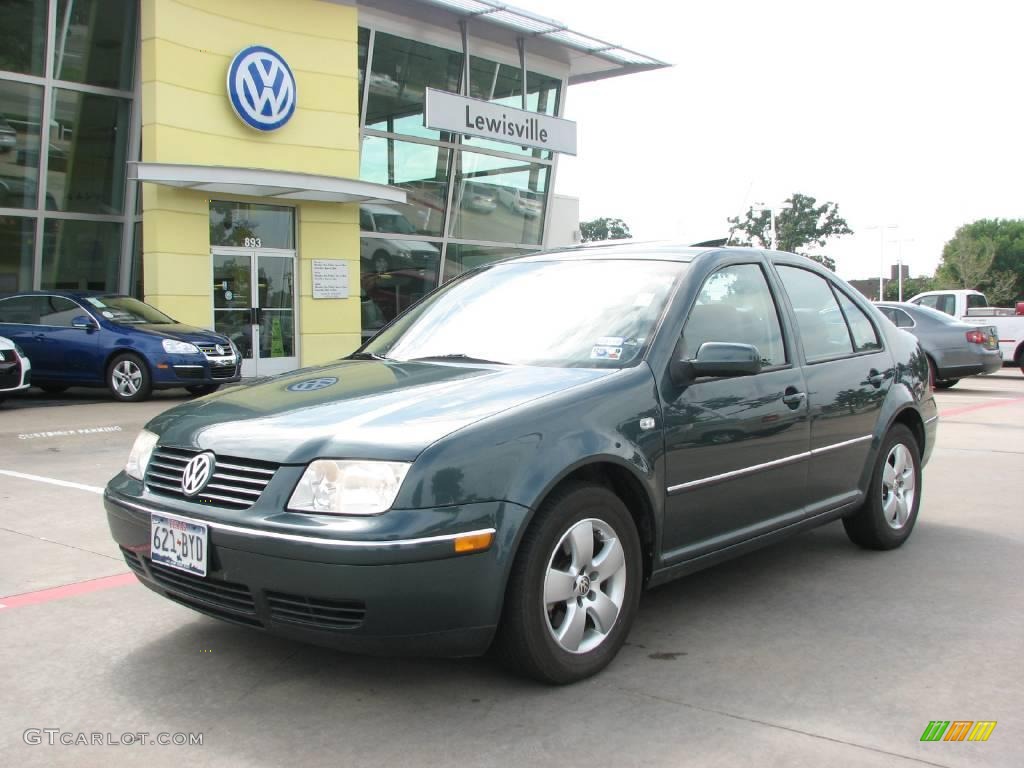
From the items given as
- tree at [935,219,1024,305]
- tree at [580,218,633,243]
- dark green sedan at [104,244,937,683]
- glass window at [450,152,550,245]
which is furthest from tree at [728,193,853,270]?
dark green sedan at [104,244,937,683]

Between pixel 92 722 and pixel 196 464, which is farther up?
pixel 196 464

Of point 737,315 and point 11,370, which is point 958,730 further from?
point 11,370

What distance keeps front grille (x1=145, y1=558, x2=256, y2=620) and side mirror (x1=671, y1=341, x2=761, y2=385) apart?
1.78 m

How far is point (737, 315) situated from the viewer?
14.5ft

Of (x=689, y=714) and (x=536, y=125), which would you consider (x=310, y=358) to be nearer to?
(x=536, y=125)

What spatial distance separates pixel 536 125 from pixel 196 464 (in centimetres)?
1953

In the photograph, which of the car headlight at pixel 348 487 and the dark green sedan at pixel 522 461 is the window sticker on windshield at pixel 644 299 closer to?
the dark green sedan at pixel 522 461

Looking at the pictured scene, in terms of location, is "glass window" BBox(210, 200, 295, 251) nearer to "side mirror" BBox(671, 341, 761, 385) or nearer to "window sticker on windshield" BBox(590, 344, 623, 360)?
"window sticker on windshield" BBox(590, 344, 623, 360)

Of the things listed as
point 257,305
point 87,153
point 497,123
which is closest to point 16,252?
point 87,153

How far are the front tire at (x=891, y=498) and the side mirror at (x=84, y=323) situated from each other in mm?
11355

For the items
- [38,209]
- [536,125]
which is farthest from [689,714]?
[536,125]

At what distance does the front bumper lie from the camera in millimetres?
3035

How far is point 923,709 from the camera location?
10.7 feet

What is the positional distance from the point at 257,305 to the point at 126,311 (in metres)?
4.25
